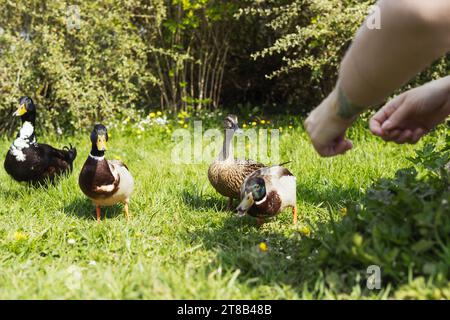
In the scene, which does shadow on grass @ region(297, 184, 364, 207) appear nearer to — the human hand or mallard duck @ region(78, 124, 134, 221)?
mallard duck @ region(78, 124, 134, 221)

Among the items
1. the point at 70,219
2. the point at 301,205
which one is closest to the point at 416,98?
the point at 301,205

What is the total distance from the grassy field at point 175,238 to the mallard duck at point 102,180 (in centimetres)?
16

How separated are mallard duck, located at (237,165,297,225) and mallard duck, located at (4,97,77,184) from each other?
6.28 feet

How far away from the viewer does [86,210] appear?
156 inches

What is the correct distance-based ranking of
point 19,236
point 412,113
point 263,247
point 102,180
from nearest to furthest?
1. point 412,113
2. point 263,247
3. point 19,236
4. point 102,180

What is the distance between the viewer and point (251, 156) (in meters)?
5.60

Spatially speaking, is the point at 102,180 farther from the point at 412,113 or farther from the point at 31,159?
the point at 412,113

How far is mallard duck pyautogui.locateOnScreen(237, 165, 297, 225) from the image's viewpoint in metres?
3.37

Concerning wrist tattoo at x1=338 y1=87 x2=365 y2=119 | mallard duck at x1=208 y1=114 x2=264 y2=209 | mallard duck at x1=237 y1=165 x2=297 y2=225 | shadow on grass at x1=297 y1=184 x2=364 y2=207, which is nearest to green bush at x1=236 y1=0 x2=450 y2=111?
mallard duck at x1=208 y1=114 x2=264 y2=209

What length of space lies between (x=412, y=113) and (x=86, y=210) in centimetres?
249

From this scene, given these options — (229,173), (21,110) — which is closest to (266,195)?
(229,173)

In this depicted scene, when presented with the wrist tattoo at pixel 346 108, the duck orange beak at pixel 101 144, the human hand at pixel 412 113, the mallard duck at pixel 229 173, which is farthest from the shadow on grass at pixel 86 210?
the wrist tattoo at pixel 346 108

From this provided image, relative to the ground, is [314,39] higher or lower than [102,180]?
higher

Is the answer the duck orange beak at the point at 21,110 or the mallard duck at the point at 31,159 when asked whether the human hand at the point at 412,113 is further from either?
the duck orange beak at the point at 21,110
